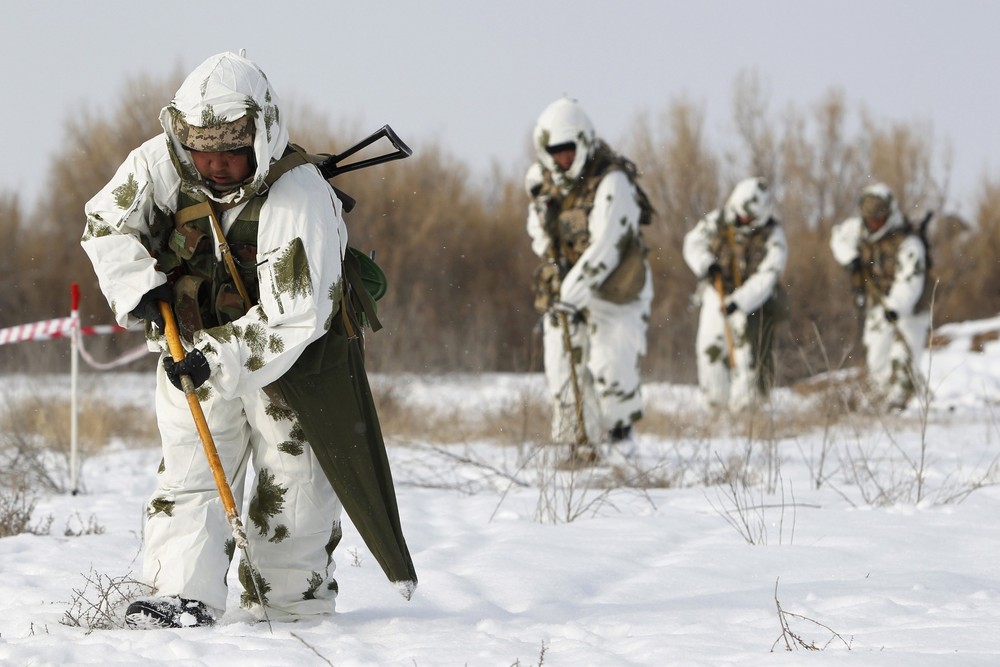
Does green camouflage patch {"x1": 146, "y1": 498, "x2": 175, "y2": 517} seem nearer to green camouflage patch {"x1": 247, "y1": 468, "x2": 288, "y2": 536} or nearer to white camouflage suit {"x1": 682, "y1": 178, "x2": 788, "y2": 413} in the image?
green camouflage patch {"x1": 247, "y1": 468, "x2": 288, "y2": 536}

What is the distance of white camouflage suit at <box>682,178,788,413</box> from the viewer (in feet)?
40.9

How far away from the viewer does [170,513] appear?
384 centimetres

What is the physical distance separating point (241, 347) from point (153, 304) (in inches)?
12.7

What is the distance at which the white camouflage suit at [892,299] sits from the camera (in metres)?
14.0

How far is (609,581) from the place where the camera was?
15.8ft

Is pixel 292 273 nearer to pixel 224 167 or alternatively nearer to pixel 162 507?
pixel 224 167

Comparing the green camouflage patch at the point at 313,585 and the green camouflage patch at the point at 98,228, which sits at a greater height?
the green camouflage patch at the point at 98,228

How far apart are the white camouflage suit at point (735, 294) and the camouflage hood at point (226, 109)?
28.8 ft

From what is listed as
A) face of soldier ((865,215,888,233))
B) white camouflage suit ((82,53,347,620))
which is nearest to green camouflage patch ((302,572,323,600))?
white camouflage suit ((82,53,347,620))

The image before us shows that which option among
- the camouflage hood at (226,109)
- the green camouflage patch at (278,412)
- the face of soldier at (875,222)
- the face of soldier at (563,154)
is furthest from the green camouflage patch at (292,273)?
the face of soldier at (875,222)

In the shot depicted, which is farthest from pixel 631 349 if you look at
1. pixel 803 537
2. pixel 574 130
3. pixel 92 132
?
pixel 92 132

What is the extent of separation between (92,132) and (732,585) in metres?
19.3

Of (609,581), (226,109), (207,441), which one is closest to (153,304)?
(207,441)

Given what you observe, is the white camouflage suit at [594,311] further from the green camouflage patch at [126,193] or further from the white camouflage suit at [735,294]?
the green camouflage patch at [126,193]
